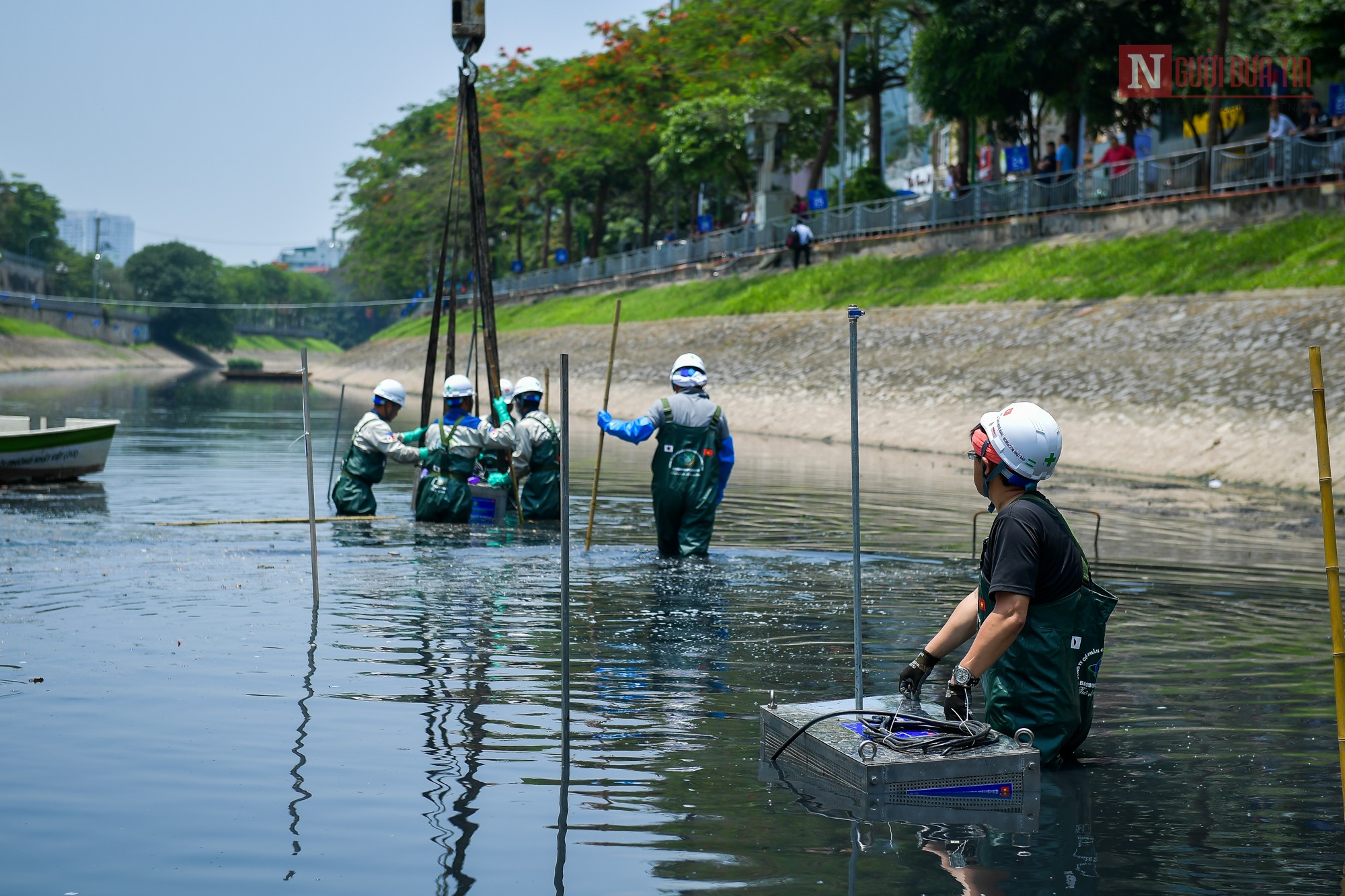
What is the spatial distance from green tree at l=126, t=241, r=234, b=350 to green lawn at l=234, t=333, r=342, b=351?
32.6 feet

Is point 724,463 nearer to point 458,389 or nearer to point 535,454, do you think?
point 535,454

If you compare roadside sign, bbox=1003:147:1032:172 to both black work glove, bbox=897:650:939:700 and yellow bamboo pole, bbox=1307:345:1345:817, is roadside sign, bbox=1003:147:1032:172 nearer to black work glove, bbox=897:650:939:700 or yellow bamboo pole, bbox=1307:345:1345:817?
yellow bamboo pole, bbox=1307:345:1345:817

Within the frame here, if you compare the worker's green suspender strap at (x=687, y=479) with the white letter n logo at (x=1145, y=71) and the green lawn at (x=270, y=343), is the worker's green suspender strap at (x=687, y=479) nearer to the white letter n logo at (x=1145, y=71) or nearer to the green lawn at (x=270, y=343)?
the white letter n logo at (x=1145, y=71)

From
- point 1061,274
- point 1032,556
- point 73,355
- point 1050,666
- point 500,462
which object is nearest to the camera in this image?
point 1032,556

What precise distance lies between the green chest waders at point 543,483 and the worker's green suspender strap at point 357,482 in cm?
155

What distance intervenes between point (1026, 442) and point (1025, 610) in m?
0.67

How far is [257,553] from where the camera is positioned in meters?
12.7

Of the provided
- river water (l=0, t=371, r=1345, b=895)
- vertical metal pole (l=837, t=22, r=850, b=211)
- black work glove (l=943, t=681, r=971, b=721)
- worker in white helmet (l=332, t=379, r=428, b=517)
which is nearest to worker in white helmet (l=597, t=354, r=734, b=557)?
river water (l=0, t=371, r=1345, b=895)

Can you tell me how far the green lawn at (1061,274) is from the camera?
25.8 meters

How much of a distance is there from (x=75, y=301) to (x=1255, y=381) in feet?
289

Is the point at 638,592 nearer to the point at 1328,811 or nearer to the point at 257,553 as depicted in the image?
the point at 257,553

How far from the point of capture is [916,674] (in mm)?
5734

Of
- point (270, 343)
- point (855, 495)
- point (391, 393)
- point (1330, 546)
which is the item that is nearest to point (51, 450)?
point (391, 393)

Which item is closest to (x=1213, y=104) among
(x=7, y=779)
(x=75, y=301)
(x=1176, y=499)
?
(x=1176, y=499)
